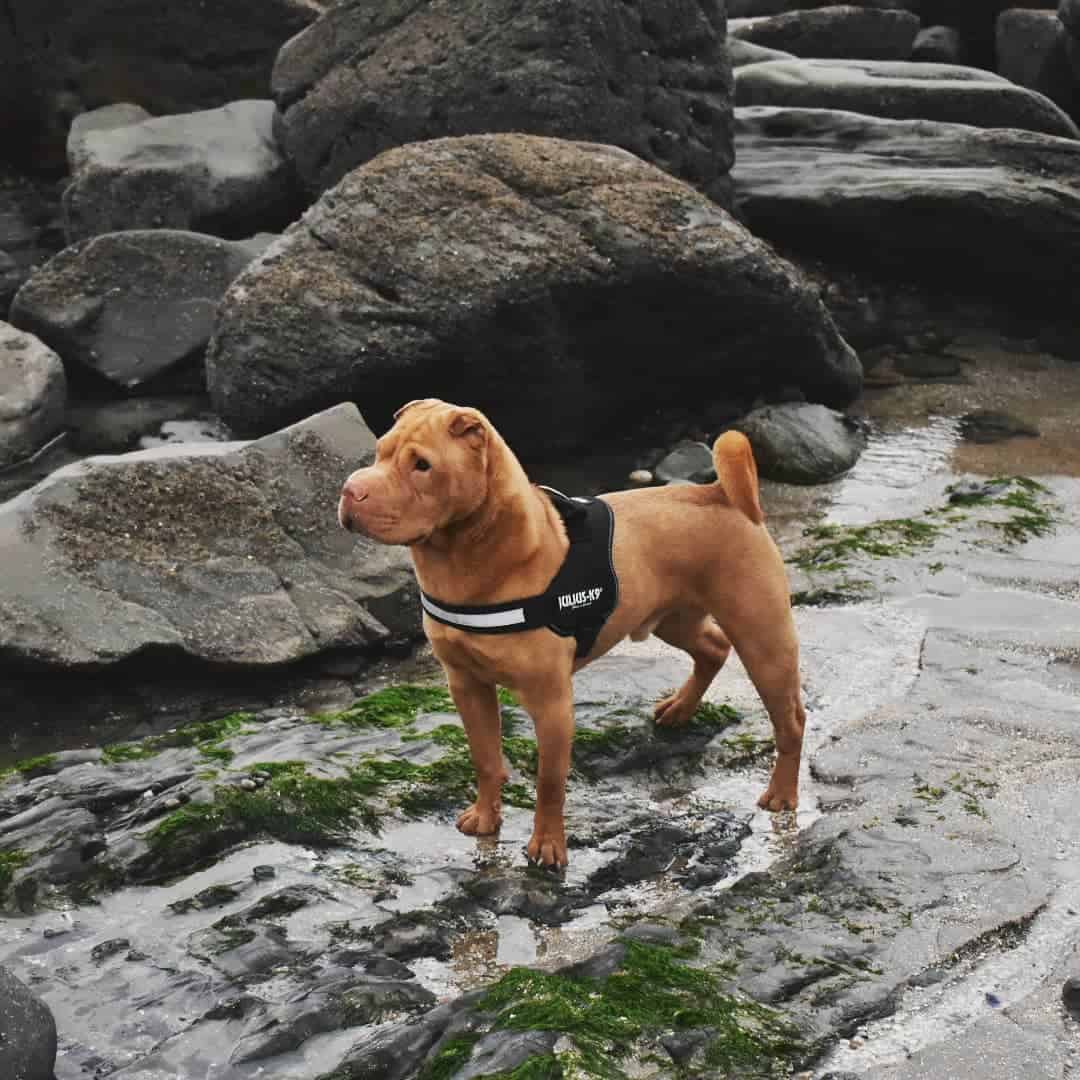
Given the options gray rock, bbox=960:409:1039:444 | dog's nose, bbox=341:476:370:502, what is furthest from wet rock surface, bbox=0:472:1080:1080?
gray rock, bbox=960:409:1039:444

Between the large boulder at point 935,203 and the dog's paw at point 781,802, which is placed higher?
the dog's paw at point 781,802

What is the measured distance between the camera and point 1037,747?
6305mm

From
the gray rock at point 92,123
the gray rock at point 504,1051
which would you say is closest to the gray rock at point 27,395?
the gray rock at point 92,123

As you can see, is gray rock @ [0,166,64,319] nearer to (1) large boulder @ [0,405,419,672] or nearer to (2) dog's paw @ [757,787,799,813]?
(1) large boulder @ [0,405,419,672]

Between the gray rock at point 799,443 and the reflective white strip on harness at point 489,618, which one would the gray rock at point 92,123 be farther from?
the reflective white strip on harness at point 489,618

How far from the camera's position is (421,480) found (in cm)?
472

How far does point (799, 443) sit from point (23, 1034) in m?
8.69

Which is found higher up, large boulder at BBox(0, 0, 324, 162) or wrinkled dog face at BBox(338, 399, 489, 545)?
wrinkled dog face at BBox(338, 399, 489, 545)

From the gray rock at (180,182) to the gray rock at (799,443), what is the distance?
612cm

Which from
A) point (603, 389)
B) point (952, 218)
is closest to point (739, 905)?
point (603, 389)

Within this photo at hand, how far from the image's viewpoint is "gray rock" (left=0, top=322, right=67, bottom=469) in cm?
1168

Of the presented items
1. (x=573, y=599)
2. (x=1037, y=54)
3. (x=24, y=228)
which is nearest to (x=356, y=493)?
(x=573, y=599)

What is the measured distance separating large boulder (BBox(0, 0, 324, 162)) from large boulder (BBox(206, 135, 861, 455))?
282 inches

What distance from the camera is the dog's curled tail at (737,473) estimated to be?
5559 millimetres
